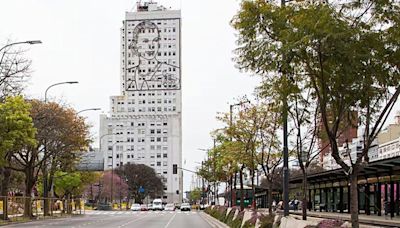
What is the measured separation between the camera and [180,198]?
181 metres

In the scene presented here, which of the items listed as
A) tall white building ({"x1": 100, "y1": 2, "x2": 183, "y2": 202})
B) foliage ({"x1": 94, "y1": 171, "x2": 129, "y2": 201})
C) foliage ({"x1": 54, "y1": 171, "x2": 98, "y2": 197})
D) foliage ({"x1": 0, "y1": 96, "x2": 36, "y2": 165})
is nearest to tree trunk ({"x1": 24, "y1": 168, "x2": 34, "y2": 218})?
foliage ({"x1": 0, "y1": 96, "x2": 36, "y2": 165})

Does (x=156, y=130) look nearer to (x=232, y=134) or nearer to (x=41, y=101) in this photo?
(x=41, y=101)

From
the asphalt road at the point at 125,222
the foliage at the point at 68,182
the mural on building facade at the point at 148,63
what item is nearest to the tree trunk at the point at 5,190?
the asphalt road at the point at 125,222

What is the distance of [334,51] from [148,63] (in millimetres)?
176984

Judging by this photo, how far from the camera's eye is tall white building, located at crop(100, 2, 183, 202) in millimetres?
177625

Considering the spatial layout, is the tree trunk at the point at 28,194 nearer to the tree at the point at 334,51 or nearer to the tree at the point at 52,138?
the tree at the point at 52,138

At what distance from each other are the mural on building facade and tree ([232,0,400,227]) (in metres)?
171

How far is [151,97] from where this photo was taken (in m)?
187

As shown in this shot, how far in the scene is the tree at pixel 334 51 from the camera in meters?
14.4

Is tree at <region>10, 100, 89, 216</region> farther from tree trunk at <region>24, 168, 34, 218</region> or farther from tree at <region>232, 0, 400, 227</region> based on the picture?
tree at <region>232, 0, 400, 227</region>

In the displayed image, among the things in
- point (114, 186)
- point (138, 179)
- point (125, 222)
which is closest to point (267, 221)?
point (125, 222)

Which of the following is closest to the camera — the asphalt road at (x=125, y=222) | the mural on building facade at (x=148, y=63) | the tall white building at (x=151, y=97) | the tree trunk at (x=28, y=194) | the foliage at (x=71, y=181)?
the asphalt road at (x=125, y=222)

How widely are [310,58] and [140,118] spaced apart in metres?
167

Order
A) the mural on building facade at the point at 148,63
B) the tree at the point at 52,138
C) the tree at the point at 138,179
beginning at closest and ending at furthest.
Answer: the tree at the point at 52,138 → the tree at the point at 138,179 → the mural on building facade at the point at 148,63
